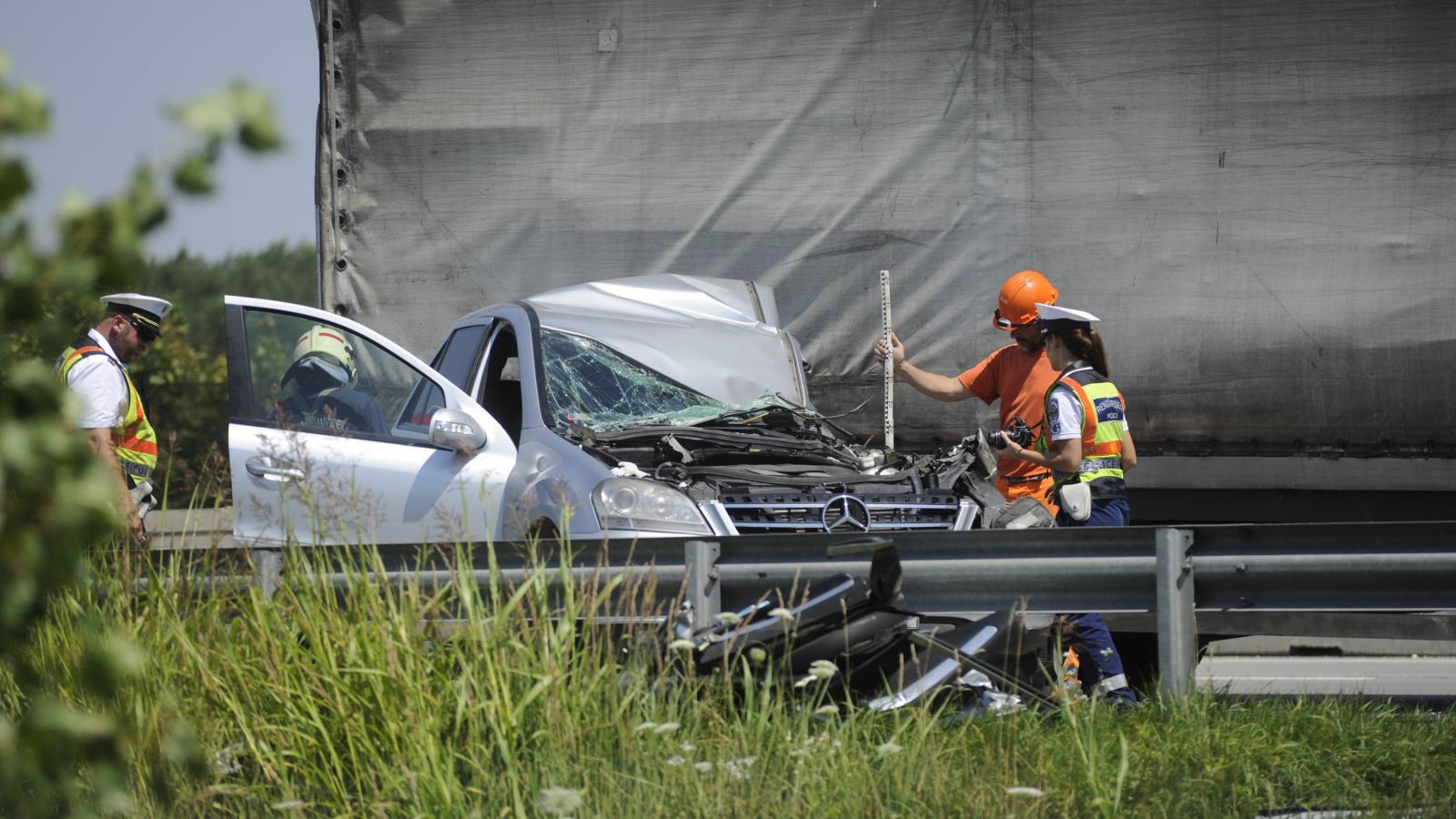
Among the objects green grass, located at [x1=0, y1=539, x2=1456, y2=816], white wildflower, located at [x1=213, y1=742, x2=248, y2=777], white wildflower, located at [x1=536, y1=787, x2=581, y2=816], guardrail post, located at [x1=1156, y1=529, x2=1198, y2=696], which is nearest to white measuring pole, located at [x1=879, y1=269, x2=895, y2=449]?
guardrail post, located at [x1=1156, y1=529, x2=1198, y2=696]

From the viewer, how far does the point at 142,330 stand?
6855 mm

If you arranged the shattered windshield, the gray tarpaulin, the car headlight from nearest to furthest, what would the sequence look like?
the car headlight, the shattered windshield, the gray tarpaulin

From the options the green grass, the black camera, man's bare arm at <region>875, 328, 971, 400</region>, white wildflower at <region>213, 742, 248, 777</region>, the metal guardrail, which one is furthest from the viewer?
man's bare arm at <region>875, 328, 971, 400</region>

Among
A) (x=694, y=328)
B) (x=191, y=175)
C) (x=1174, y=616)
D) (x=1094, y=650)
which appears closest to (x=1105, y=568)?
(x=1174, y=616)

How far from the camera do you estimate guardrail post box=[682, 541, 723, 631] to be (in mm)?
4898

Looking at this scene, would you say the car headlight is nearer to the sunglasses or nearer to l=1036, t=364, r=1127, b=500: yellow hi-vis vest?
l=1036, t=364, r=1127, b=500: yellow hi-vis vest

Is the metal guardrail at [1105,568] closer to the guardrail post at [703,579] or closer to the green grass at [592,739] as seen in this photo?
the guardrail post at [703,579]

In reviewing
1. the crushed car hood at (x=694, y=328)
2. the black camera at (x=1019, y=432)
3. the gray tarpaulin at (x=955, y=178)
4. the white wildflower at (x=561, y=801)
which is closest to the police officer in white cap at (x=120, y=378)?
the gray tarpaulin at (x=955, y=178)

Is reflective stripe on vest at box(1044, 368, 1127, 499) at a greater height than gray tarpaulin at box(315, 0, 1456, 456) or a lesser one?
lesser

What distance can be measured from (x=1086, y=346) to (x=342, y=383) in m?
3.39

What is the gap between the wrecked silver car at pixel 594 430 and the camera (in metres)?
5.97

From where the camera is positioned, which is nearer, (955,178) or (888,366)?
(888,366)

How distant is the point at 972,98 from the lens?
25.0 ft

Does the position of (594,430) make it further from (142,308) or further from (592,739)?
(592,739)
